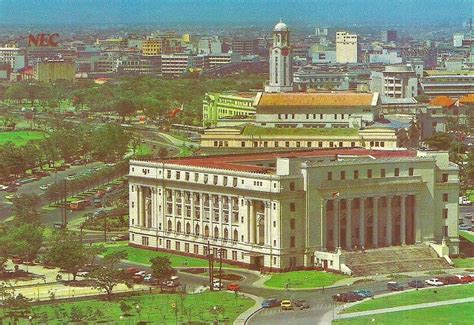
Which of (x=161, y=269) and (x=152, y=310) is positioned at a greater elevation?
(x=161, y=269)

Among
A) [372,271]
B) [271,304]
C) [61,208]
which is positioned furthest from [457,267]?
[61,208]

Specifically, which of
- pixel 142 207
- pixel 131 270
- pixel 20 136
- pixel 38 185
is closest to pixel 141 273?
pixel 131 270

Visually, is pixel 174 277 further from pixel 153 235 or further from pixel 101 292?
pixel 153 235

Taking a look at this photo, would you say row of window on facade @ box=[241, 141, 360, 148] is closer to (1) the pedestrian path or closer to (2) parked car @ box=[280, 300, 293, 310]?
(1) the pedestrian path

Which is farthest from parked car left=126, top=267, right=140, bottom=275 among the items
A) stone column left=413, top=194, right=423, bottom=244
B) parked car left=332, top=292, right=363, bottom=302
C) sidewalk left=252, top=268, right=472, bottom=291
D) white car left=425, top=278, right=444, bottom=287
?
stone column left=413, top=194, right=423, bottom=244

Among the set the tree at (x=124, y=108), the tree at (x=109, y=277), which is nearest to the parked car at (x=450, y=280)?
the tree at (x=109, y=277)

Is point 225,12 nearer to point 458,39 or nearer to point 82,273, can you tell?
point 458,39
